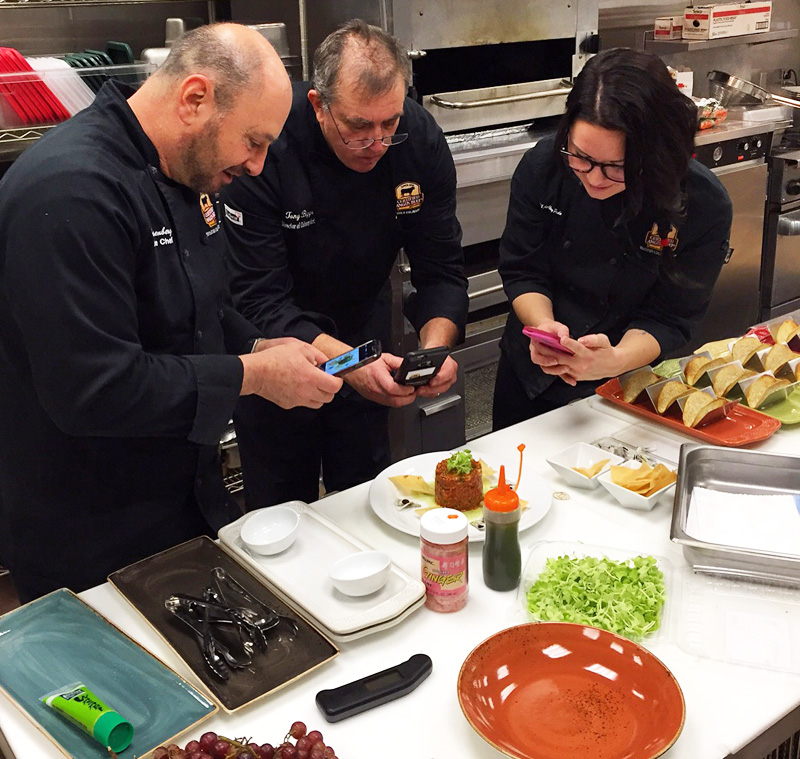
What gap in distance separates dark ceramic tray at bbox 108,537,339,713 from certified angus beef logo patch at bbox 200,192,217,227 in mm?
638

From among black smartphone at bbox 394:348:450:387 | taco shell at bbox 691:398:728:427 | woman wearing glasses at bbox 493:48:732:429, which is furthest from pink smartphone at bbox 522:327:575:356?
taco shell at bbox 691:398:728:427

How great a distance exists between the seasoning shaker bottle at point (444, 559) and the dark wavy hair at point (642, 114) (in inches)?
38.5

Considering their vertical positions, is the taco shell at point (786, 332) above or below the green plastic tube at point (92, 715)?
above

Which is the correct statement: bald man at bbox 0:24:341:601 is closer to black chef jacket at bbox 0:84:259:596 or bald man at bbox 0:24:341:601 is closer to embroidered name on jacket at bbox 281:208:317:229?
black chef jacket at bbox 0:84:259:596

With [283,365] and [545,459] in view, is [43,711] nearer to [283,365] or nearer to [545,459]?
[283,365]

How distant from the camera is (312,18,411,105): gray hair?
190 cm

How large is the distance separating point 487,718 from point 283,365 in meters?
0.77

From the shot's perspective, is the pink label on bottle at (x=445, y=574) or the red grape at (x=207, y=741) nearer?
the red grape at (x=207, y=741)

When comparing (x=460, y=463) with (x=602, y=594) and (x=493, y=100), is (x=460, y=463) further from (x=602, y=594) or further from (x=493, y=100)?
(x=493, y=100)

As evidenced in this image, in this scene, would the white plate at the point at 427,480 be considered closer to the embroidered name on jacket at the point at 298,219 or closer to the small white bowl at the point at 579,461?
the small white bowl at the point at 579,461

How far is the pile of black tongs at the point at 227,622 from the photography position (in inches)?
50.5

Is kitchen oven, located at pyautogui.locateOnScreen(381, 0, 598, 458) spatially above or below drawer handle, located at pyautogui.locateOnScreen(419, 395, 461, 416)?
above

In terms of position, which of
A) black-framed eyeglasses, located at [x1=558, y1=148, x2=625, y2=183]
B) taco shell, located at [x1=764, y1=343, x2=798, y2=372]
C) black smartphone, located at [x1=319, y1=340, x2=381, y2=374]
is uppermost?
black-framed eyeglasses, located at [x1=558, y1=148, x2=625, y2=183]

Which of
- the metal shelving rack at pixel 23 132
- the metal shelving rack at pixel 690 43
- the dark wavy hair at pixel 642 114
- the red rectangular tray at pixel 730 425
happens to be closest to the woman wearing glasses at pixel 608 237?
the dark wavy hair at pixel 642 114
